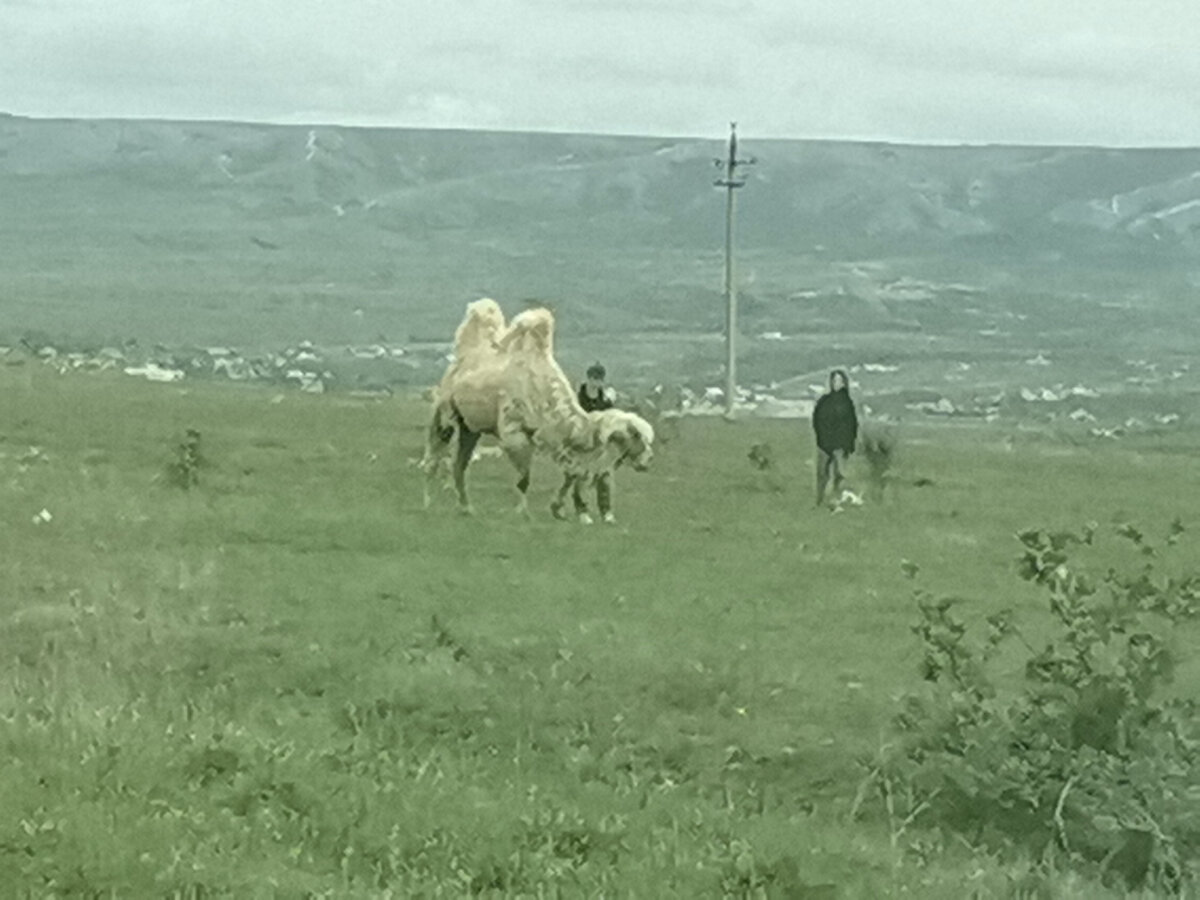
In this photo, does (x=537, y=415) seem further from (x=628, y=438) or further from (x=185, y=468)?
(x=185, y=468)

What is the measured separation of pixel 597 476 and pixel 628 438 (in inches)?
25.3

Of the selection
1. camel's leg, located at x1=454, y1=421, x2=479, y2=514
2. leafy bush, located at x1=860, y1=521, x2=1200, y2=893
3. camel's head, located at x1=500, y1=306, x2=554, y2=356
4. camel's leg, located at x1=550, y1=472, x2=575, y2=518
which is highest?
camel's head, located at x1=500, y1=306, x2=554, y2=356

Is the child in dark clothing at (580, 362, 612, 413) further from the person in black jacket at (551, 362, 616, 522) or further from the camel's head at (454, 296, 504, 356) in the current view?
the camel's head at (454, 296, 504, 356)

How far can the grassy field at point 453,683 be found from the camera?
10.0m

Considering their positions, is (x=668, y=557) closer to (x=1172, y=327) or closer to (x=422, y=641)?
(x=422, y=641)

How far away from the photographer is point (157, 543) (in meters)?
20.6

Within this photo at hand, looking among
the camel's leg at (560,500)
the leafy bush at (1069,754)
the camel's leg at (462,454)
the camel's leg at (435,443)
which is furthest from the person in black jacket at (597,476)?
the leafy bush at (1069,754)

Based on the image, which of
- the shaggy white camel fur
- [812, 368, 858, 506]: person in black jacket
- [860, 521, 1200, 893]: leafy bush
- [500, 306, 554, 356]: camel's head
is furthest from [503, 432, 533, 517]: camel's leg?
[860, 521, 1200, 893]: leafy bush

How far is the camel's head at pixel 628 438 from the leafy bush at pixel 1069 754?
9.02m

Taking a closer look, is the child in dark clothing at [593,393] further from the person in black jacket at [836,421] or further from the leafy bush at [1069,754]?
the leafy bush at [1069,754]

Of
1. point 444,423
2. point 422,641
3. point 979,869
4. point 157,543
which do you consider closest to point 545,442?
point 444,423

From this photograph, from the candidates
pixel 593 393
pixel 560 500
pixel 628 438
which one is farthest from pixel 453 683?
pixel 593 393

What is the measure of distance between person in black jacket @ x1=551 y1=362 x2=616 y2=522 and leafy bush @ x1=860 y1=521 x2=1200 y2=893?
9616 millimetres

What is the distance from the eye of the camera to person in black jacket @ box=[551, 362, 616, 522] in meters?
24.4
